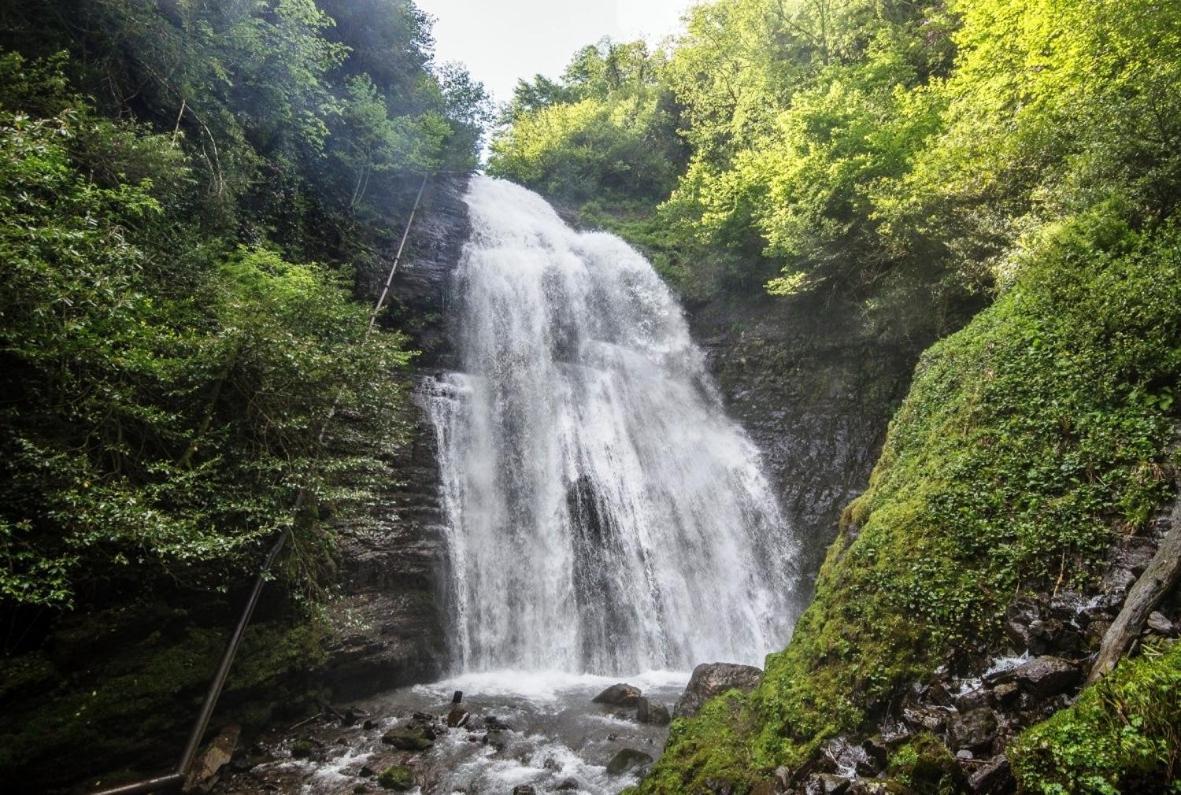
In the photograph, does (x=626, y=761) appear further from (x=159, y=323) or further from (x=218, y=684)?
(x=159, y=323)

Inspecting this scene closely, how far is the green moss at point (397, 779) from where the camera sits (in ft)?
20.3

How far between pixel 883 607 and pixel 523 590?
7823 millimetres

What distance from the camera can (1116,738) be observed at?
9.21 ft

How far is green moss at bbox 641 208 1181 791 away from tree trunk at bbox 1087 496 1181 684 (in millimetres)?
563

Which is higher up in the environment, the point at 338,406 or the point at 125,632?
the point at 338,406

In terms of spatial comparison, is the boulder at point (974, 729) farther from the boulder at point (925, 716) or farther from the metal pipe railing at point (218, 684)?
the metal pipe railing at point (218, 684)

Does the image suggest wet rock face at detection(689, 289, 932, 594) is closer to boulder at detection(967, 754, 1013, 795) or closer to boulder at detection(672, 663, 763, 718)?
boulder at detection(672, 663, 763, 718)

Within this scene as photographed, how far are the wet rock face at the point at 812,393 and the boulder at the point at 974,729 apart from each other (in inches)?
374

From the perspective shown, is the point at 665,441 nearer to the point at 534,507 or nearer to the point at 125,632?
the point at 534,507

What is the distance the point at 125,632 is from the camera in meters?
6.50

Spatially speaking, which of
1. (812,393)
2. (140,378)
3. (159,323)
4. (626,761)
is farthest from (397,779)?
(812,393)

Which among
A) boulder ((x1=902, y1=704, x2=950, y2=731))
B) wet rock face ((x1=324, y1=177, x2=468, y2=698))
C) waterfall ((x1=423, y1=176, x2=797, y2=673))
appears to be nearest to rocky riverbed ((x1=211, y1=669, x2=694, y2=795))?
wet rock face ((x1=324, y1=177, x2=468, y2=698))

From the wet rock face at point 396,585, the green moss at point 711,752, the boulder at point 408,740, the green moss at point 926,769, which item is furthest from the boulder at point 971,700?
the wet rock face at point 396,585

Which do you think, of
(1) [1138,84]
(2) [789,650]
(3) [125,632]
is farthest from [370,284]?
(1) [1138,84]
